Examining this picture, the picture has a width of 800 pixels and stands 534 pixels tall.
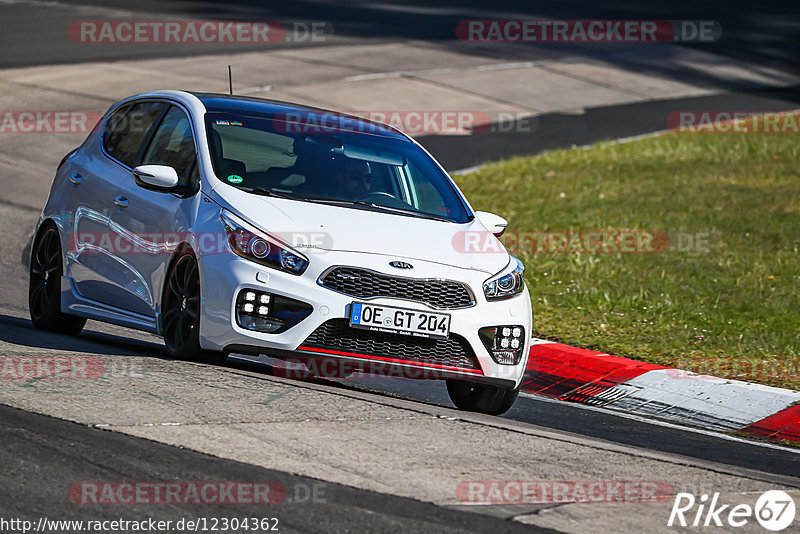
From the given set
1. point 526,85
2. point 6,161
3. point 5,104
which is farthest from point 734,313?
point 526,85

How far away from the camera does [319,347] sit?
7156mm

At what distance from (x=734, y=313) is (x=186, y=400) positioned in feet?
20.6

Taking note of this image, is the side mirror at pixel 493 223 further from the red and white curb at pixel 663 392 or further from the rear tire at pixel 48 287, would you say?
the rear tire at pixel 48 287

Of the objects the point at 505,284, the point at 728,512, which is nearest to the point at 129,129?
the point at 505,284

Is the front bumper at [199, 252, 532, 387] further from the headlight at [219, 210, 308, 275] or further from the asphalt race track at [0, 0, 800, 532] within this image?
the asphalt race track at [0, 0, 800, 532]

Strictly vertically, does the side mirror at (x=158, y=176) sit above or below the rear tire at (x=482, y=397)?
above

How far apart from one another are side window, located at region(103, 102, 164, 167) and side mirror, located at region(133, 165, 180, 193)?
0.75 metres

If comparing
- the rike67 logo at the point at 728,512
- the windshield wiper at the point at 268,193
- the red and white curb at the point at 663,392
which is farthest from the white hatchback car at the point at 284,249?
the rike67 logo at the point at 728,512

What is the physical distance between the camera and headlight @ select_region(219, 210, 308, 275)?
7.14 metres

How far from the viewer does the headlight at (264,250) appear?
7.14 meters

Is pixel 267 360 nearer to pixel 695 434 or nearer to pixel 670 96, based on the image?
pixel 695 434

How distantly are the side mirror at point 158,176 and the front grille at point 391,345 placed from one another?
1406mm

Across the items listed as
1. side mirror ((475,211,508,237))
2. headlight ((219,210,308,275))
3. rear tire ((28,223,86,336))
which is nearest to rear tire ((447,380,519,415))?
side mirror ((475,211,508,237))

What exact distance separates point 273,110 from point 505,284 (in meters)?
2.10
